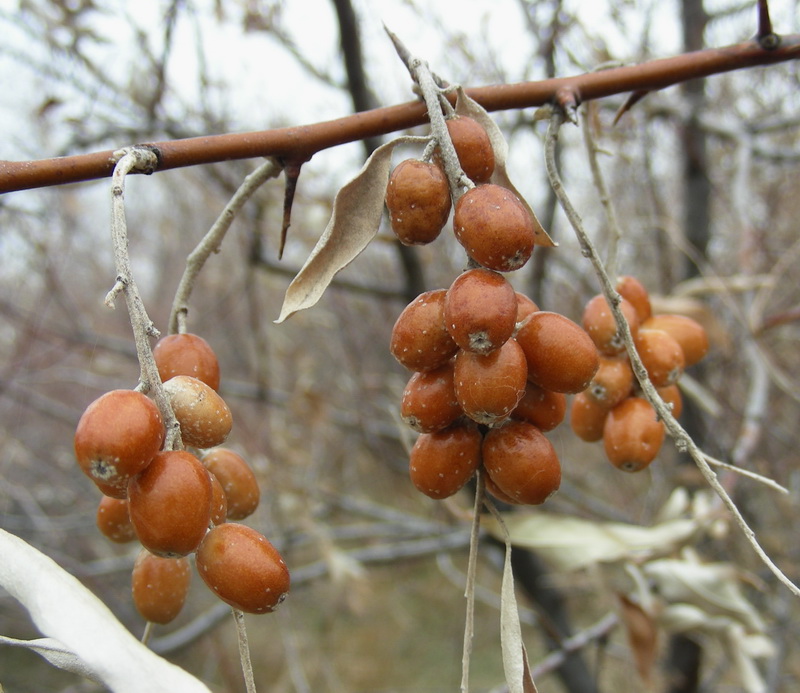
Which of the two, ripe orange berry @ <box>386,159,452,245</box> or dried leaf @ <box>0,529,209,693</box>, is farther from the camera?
ripe orange berry @ <box>386,159,452,245</box>

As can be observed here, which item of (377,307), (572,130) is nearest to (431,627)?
(377,307)

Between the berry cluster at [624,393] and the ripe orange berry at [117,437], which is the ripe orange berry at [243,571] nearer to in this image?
the ripe orange berry at [117,437]

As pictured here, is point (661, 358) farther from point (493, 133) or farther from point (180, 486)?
point (180, 486)

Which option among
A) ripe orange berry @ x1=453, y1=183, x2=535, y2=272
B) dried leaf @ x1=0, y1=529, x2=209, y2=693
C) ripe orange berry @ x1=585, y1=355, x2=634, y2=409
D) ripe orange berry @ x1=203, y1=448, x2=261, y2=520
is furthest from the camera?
ripe orange berry @ x1=585, y1=355, x2=634, y2=409

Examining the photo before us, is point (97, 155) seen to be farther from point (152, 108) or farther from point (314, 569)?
point (314, 569)

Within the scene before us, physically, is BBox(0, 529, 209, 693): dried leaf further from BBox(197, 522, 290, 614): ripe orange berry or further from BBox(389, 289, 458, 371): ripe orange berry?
BBox(389, 289, 458, 371): ripe orange berry

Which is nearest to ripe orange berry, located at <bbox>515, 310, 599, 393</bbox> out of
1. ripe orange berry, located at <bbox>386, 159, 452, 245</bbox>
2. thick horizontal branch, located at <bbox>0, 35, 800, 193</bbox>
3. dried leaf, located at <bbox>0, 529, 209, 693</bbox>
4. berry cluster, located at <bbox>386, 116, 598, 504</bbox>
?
berry cluster, located at <bbox>386, 116, 598, 504</bbox>
